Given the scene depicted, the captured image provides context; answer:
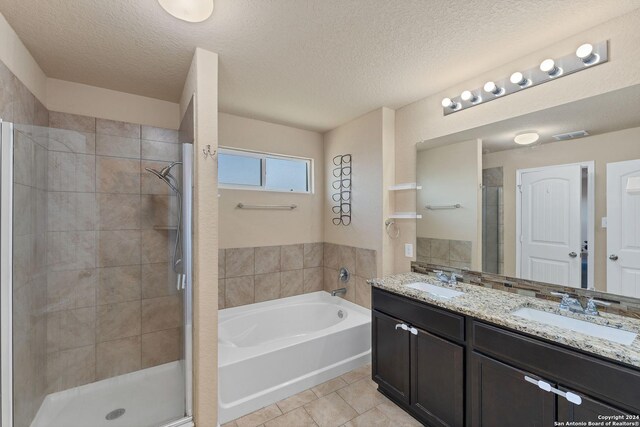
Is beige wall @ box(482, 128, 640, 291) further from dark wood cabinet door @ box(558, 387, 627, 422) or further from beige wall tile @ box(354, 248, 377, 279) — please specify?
beige wall tile @ box(354, 248, 377, 279)

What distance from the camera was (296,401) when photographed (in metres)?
2.15

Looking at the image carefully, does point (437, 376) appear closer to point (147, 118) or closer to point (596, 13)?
point (596, 13)

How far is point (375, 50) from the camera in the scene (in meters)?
1.79

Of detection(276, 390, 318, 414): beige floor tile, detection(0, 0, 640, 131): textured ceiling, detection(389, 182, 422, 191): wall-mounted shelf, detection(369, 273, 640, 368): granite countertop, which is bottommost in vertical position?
detection(276, 390, 318, 414): beige floor tile

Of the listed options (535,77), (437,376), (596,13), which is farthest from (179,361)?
(596,13)

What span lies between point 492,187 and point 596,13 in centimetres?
→ 105

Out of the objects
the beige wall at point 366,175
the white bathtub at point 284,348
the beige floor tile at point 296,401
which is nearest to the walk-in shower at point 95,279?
the white bathtub at point 284,348

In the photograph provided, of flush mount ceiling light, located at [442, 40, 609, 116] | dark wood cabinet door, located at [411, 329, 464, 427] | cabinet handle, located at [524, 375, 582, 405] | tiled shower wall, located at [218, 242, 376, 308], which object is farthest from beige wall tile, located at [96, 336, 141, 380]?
flush mount ceiling light, located at [442, 40, 609, 116]

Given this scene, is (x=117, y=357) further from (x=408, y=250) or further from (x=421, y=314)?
(x=408, y=250)

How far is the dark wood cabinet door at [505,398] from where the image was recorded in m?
1.30

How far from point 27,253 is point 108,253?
0.57 metres

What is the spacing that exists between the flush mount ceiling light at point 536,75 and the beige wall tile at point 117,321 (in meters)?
3.04

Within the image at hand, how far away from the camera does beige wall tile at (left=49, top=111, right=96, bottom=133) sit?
7.12 ft

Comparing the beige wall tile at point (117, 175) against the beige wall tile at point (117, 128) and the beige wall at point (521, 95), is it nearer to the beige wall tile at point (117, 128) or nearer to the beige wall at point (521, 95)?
the beige wall tile at point (117, 128)
